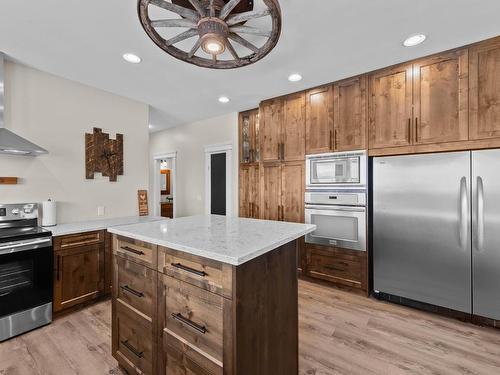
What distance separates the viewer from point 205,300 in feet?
3.72

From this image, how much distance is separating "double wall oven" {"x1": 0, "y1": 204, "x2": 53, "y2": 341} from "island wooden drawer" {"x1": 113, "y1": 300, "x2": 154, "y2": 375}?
1169mm

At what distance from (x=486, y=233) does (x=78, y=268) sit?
402cm

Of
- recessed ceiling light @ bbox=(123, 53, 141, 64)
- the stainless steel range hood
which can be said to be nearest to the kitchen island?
the stainless steel range hood

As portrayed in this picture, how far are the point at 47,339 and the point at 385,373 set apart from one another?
2.79m

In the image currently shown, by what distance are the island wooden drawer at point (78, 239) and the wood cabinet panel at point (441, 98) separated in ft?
11.9

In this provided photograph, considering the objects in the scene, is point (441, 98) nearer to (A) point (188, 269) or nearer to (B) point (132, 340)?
(A) point (188, 269)

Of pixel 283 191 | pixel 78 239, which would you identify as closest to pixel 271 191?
pixel 283 191

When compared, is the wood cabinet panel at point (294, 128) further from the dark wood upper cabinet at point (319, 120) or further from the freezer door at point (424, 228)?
the freezer door at point (424, 228)

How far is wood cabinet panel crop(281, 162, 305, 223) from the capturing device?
130 inches

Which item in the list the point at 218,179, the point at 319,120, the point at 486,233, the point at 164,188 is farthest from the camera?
the point at 164,188

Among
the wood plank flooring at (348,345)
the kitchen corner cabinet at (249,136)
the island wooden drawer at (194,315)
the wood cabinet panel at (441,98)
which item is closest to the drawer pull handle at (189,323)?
the island wooden drawer at (194,315)

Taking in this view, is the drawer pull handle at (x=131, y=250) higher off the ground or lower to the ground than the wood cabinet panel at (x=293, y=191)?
lower

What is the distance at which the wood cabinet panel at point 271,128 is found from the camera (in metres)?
3.54

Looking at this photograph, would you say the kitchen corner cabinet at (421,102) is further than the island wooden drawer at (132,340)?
Yes
